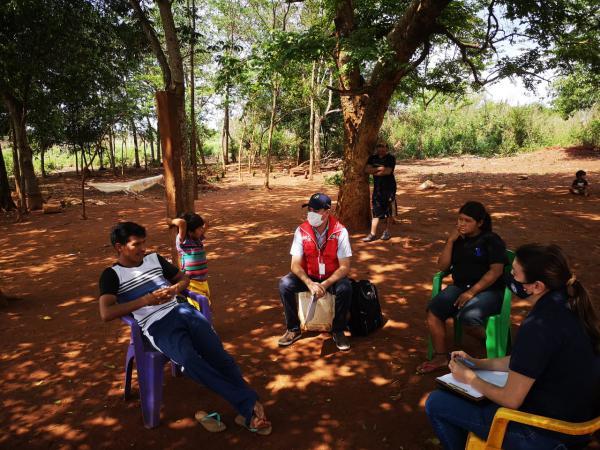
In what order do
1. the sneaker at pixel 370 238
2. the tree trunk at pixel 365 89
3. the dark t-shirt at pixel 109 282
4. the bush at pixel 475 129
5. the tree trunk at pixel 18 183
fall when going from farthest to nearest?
the bush at pixel 475 129, the tree trunk at pixel 18 183, the sneaker at pixel 370 238, the tree trunk at pixel 365 89, the dark t-shirt at pixel 109 282

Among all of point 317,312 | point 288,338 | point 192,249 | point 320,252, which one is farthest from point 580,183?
point 192,249

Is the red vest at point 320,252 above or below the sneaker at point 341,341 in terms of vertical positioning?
above

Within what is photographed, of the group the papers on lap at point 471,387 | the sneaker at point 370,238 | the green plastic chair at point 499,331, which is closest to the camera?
the papers on lap at point 471,387

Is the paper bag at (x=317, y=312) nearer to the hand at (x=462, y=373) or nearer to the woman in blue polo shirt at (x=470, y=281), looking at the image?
the woman in blue polo shirt at (x=470, y=281)

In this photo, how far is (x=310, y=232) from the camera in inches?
147

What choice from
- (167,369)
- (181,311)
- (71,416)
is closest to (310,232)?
(181,311)

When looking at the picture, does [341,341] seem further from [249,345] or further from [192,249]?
[192,249]

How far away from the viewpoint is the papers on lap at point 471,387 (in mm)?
2008

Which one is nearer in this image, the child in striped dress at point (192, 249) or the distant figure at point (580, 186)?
the child in striped dress at point (192, 249)

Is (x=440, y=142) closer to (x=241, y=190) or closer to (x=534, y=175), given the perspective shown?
(x=534, y=175)

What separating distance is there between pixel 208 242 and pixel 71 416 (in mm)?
5200

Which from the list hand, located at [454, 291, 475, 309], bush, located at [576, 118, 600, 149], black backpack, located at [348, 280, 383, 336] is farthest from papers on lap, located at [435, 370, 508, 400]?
bush, located at [576, 118, 600, 149]

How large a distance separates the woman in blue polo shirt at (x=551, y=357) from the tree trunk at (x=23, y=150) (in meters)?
12.7

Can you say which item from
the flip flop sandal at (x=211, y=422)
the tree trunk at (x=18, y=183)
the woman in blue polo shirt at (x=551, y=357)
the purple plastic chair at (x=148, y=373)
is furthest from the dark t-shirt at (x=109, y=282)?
the tree trunk at (x=18, y=183)
